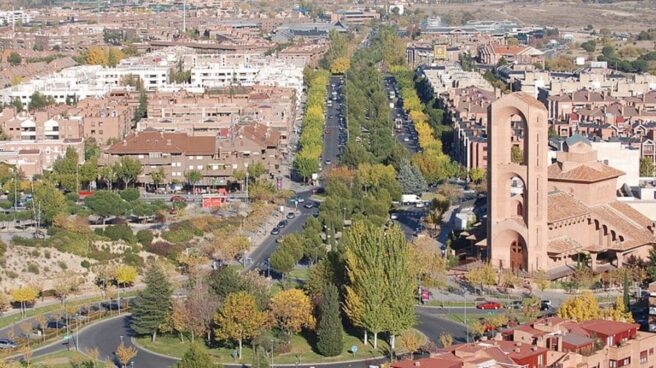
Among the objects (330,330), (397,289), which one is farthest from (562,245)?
(330,330)

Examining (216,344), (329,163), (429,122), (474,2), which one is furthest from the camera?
(474,2)

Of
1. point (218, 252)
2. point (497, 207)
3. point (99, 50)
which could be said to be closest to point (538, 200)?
point (497, 207)

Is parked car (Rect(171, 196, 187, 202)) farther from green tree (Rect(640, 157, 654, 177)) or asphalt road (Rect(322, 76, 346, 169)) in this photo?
green tree (Rect(640, 157, 654, 177))

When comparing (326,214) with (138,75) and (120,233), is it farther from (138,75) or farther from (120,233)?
(138,75)

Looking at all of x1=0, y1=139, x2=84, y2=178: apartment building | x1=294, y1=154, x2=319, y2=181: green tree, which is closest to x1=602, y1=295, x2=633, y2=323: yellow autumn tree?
x1=294, y1=154, x2=319, y2=181: green tree

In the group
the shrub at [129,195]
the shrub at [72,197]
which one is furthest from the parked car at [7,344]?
the shrub at [72,197]

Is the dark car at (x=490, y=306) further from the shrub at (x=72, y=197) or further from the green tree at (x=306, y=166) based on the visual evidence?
the green tree at (x=306, y=166)

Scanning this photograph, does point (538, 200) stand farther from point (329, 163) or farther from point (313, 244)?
point (329, 163)
